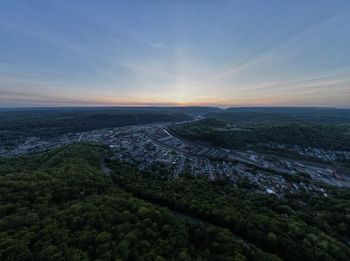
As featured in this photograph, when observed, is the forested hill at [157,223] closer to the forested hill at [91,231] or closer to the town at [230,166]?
the forested hill at [91,231]

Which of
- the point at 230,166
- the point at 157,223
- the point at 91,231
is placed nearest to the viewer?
the point at 91,231

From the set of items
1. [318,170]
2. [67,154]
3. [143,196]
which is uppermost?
[67,154]

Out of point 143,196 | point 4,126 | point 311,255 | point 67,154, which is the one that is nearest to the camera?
point 311,255

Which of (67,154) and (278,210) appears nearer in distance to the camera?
(278,210)

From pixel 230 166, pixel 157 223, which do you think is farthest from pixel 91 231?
pixel 230 166

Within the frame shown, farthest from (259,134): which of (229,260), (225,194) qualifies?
(229,260)

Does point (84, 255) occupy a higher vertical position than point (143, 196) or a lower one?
higher

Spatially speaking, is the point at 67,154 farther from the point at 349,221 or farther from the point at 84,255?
the point at 349,221

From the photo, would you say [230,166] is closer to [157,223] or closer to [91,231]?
[157,223]

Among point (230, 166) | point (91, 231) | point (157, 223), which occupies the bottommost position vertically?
point (230, 166)

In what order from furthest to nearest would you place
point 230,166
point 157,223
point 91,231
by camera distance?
point 230,166, point 157,223, point 91,231
